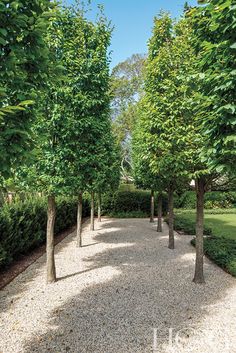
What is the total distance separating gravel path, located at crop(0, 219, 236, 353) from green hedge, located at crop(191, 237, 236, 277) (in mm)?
277

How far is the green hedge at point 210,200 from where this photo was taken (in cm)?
2552

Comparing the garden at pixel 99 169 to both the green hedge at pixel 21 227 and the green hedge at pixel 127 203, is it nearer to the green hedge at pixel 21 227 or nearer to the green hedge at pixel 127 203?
the green hedge at pixel 21 227

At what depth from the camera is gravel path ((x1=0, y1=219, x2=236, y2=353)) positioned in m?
4.69

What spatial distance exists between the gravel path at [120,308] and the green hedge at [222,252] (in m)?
0.28

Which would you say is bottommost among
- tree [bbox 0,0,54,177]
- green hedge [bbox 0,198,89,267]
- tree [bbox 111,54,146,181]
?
green hedge [bbox 0,198,89,267]

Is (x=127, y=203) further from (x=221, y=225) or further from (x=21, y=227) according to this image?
(x=21, y=227)

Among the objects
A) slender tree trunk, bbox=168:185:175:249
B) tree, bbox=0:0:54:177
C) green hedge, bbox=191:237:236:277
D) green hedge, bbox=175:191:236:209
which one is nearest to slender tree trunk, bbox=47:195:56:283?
tree, bbox=0:0:54:177

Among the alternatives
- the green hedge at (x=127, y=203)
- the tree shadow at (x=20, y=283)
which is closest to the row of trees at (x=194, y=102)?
the tree shadow at (x=20, y=283)

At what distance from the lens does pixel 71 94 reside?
7.13 m

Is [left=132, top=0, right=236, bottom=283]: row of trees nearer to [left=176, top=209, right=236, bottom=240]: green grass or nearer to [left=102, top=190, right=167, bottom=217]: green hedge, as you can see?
[left=176, top=209, right=236, bottom=240]: green grass

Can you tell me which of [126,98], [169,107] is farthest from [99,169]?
[126,98]

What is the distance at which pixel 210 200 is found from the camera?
2575cm

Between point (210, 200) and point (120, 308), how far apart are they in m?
21.9

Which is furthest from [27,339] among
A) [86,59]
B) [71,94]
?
[86,59]
